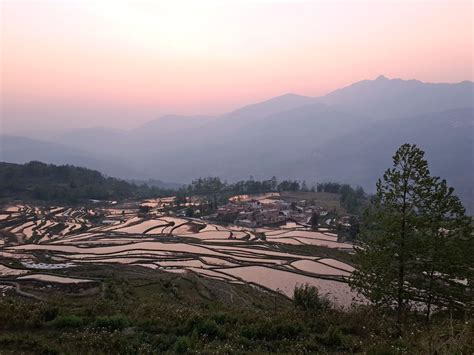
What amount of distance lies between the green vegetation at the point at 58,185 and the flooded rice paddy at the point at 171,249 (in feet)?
64.0

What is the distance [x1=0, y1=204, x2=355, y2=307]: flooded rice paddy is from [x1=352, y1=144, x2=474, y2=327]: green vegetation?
9.83 meters

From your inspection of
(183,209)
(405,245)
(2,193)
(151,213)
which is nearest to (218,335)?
(405,245)

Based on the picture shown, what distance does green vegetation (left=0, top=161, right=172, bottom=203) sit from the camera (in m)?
92.4

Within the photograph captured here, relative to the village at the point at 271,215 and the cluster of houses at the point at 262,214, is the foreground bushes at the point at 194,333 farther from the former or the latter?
the cluster of houses at the point at 262,214

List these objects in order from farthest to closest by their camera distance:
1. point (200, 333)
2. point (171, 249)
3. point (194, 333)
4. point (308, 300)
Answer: point (171, 249), point (308, 300), point (200, 333), point (194, 333)

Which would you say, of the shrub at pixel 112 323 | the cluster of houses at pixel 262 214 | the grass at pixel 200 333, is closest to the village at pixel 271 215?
the cluster of houses at pixel 262 214

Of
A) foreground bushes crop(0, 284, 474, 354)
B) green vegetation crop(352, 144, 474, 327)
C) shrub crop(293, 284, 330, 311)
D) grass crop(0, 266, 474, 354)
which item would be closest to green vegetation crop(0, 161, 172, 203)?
shrub crop(293, 284, 330, 311)

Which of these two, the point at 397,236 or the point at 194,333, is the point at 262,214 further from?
the point at 194,333

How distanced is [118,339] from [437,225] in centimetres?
1233

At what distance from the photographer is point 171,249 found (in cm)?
4550

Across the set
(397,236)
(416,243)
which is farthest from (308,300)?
(416,243)

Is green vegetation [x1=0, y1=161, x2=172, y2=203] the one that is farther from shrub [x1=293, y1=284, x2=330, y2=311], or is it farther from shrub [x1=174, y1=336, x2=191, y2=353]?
shrub [x1=174, y1=336, x2=191, y2=353]

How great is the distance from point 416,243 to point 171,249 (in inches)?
1391

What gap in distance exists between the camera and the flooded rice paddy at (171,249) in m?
32.6
